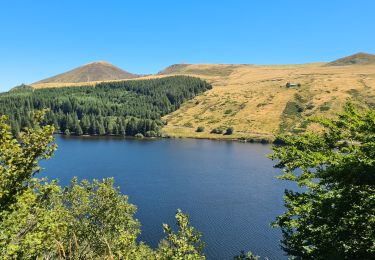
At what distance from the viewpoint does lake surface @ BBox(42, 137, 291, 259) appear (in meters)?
78.4

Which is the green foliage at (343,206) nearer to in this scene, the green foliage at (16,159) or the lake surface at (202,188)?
the green foliage at (16,159)

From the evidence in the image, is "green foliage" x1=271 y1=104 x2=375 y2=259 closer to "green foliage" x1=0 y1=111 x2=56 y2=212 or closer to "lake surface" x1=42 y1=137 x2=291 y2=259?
"green foliage" x1=0 y1=111 x2=56 y2=212

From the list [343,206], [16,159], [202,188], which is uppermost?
[16,159]

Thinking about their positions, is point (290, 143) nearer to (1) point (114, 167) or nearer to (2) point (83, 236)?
(2) point (83, 236)

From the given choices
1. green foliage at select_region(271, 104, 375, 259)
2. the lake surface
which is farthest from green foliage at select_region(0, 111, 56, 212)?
the lake surface

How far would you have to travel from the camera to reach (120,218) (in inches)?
1558

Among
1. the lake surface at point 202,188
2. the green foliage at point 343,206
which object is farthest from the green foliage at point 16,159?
the lake surface at point 202,188

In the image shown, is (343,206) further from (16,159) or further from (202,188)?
(202,188)

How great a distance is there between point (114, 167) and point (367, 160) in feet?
450

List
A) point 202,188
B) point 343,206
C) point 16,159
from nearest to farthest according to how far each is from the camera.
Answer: point 16,159 < point 343,206 < point 202,188

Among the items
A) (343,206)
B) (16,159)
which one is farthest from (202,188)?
(16,159)

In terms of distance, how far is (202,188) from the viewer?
121 meters

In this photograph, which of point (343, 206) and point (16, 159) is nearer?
point (16, 159)

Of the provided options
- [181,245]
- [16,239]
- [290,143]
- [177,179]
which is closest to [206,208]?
[177,179]
